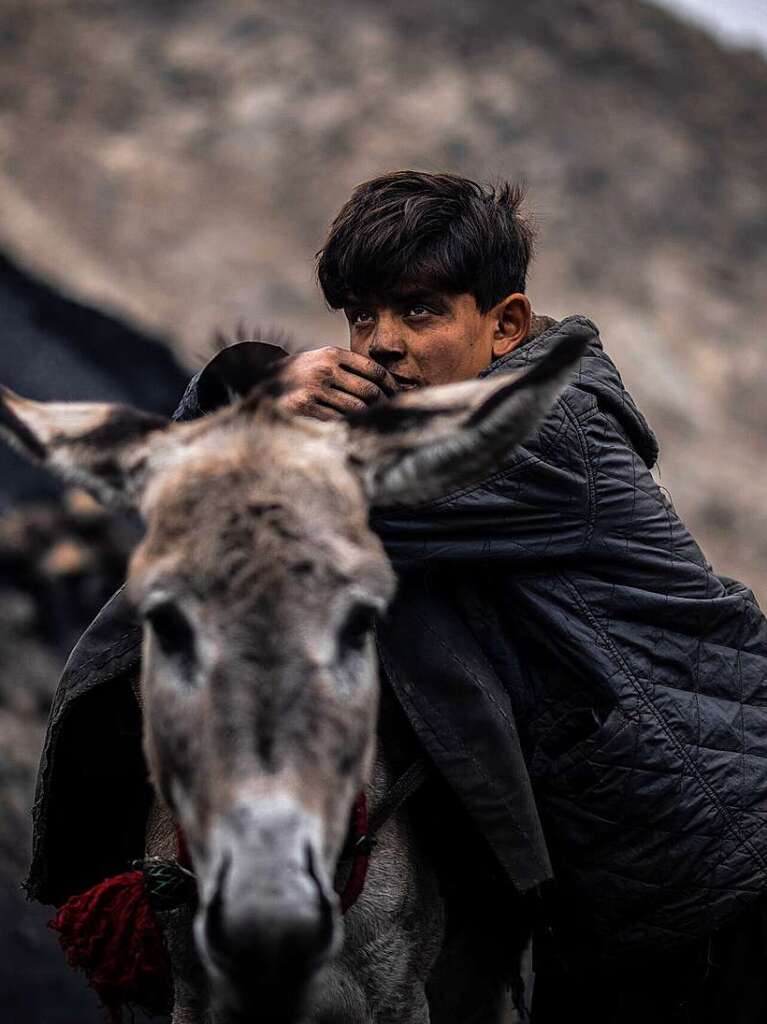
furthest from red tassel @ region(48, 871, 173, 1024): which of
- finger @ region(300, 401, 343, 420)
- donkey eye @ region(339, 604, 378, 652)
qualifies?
finger @ region(300, 401, 343, 420)

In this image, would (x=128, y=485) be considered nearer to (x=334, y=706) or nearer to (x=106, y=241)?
(x=334, y=706)

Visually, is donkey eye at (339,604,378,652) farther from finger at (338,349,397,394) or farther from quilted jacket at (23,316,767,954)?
finger at (338,349,397,394)

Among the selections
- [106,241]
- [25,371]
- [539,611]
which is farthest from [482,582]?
[106,241]

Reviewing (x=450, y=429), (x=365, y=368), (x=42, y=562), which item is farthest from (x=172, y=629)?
(x=42, y=562)

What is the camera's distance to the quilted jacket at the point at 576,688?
2645 mm

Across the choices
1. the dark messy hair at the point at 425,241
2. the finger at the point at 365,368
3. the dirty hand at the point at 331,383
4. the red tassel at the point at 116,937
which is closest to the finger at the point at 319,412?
the dirty hand at the point at 331,383

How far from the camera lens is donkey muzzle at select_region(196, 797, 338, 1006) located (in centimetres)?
172

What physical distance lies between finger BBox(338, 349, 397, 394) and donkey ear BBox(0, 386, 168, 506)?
0.59 m

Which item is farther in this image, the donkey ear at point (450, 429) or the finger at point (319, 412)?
the finger at point (319, 412)

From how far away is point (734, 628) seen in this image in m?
2.98

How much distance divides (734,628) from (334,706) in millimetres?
1475

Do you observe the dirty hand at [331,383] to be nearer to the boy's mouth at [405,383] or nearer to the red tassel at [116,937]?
the boy's mouth at [405,383]

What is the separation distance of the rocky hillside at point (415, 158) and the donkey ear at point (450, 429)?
447 inches

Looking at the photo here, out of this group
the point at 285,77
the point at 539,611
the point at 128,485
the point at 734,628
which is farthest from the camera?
the point at 285,77
